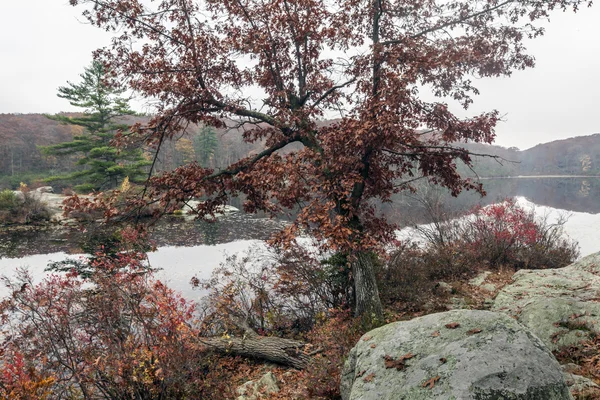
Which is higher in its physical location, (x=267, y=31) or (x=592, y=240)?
(x=267, y=31)

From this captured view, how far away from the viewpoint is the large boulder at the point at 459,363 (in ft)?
8.13

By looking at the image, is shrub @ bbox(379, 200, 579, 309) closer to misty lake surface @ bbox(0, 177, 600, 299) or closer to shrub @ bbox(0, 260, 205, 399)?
misty lake surface @ bbox(0, 177, 600, 299)

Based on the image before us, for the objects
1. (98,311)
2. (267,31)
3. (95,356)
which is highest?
(267,31)

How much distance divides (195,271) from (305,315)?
722 cm

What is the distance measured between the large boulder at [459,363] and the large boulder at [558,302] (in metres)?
2.84

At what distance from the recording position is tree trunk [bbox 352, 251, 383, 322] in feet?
21.7

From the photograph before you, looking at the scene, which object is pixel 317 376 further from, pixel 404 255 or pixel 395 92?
pixel 404 255

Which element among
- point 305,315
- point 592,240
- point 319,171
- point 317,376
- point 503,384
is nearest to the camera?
point 503,384

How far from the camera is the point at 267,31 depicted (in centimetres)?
709

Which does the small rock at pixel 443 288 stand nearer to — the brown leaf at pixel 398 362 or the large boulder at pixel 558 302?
the large boulder at pixel 558 302

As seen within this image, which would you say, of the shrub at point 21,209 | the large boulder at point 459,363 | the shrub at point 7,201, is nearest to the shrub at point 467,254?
the large boulder at point 459,363

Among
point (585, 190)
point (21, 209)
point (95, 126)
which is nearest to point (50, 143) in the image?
point (95, 126)

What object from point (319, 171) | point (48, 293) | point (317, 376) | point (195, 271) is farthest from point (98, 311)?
point (195, 271)

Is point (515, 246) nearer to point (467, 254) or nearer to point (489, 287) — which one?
point (467, 254)
